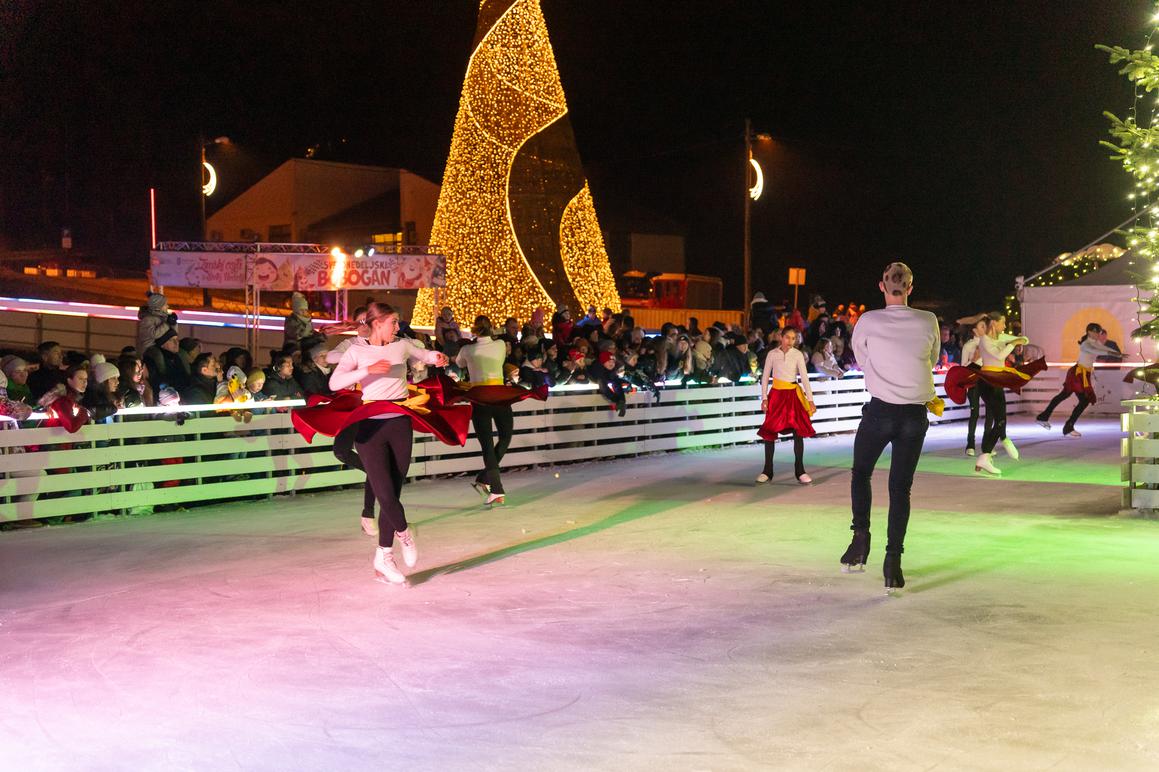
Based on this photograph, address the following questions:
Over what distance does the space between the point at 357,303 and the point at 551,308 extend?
16.4 meters

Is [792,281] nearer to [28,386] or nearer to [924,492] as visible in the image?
[924,492]

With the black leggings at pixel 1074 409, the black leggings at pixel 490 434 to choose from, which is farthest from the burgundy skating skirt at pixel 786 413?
the black leggings at pixel 1074 409

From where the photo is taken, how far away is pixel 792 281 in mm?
29203

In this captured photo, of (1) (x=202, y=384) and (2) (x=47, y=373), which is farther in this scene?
(1) (x=202, y=384)

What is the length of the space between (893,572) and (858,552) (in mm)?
663

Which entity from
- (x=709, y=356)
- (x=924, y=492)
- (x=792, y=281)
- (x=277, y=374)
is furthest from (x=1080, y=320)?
(x=277, y=374)

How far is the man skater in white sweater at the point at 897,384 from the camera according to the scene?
8109 mm

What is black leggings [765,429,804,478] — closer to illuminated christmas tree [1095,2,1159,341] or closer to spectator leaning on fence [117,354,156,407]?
illuminated christmas tree [1095,2,1159,341]

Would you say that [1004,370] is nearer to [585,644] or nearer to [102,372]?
[585,644]

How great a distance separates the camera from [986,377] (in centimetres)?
1546

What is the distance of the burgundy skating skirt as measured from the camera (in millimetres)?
14156

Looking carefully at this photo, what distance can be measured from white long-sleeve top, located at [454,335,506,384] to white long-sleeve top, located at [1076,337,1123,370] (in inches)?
519

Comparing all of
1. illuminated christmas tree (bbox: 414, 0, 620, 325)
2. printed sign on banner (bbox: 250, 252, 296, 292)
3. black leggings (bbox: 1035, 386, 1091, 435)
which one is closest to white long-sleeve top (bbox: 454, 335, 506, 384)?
printed sign on banner (bbox: 250, 252, 296, 292)

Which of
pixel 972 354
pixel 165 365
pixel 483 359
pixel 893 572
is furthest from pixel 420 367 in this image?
pixel 893 572
